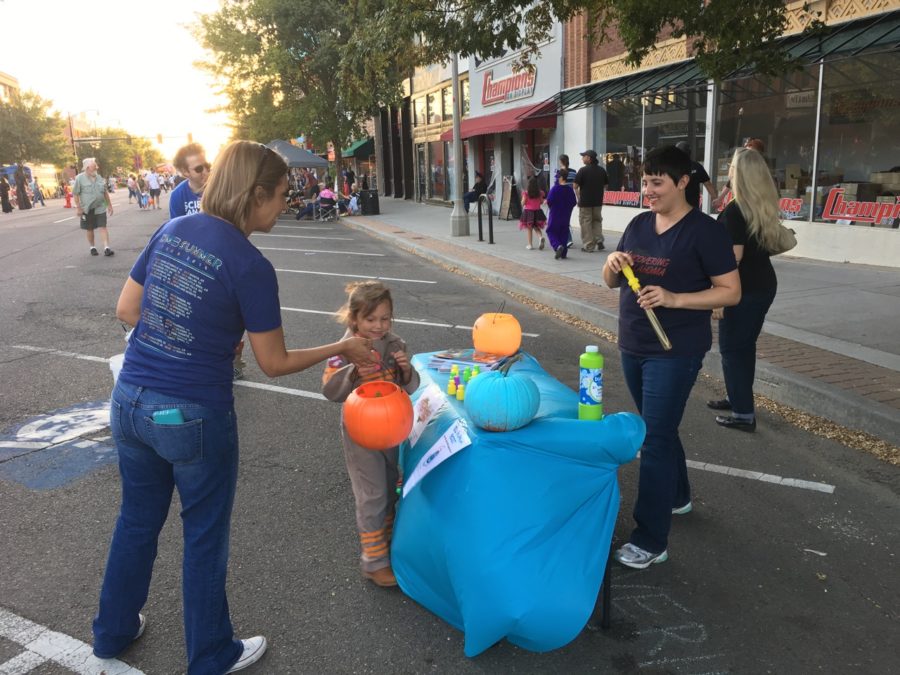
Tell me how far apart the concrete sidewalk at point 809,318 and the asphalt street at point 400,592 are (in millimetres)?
352

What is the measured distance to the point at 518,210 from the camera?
1970 cm

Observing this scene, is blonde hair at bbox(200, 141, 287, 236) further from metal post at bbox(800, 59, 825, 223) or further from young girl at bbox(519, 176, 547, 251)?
metal post at bbox(800, 59, 825, 223)

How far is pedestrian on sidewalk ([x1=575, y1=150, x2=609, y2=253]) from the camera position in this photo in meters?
12.6

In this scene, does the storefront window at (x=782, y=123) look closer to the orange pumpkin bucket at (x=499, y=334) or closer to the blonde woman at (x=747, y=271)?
the blonde woman at (x=747, y=271)

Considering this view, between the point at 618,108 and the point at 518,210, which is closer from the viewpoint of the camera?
the point at 618,108

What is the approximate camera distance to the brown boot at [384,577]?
2975 mm

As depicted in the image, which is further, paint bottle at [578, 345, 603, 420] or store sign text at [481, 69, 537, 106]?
store sign text at [481, 69, 537, 106]

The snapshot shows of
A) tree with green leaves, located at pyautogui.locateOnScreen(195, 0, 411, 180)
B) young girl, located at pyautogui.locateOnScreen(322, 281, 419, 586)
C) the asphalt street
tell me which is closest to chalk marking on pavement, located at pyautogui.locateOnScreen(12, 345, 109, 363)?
the asphalt street

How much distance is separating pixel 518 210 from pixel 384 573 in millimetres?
17554

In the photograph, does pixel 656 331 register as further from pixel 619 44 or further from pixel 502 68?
pixel 502 68

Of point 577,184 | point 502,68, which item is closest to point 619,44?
point 577,184

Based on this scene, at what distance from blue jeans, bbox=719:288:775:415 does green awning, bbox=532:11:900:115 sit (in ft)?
9.88

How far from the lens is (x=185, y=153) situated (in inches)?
194

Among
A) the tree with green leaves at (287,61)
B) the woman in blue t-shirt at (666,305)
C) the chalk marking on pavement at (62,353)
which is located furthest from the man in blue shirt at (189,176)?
the tree with green leaves at (287,61)
